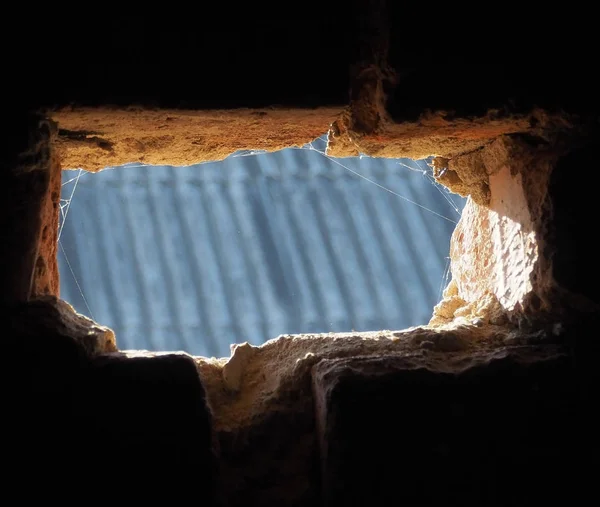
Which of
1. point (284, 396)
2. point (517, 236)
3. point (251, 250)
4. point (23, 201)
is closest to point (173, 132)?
point (23, 201)

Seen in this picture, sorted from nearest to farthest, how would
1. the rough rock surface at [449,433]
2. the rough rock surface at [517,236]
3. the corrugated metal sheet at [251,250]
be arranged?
the rough rock surface at [449,433]
the rough rock surface at [517,236]
the corrugated metal sheet at [251,250]

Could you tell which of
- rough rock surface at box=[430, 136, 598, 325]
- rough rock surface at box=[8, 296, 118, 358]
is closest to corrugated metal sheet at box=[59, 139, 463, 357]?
rough rock surface at box=[430, 136, 598, 325]

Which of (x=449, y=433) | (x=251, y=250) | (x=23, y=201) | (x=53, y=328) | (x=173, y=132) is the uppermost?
(x=251, y=250)

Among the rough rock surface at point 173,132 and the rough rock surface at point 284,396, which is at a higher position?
the rough rock surface at point 173,132

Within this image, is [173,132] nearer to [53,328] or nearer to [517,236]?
[53,328]

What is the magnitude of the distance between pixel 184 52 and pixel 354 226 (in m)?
2.25

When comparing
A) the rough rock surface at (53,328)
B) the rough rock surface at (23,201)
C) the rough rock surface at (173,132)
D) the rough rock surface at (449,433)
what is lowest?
the rough rock surface at (449,433)

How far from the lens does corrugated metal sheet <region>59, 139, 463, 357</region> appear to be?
267 cm

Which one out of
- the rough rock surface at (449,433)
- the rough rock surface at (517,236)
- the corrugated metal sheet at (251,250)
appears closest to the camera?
the rough rock surface at (449,433)

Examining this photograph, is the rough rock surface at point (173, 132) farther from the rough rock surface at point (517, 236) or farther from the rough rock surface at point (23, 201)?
the rough rock surface at point (517, 236)

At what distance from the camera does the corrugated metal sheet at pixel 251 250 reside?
267 centimetres

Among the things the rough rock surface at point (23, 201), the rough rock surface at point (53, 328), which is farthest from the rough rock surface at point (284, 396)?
the rough rock surface at point (23, 201)

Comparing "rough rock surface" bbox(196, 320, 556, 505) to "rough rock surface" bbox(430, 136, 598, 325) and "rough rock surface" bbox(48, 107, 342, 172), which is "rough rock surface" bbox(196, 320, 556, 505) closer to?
"rough rock surface" bbox(430, 136, 598, 325)

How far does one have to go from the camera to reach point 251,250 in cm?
293
